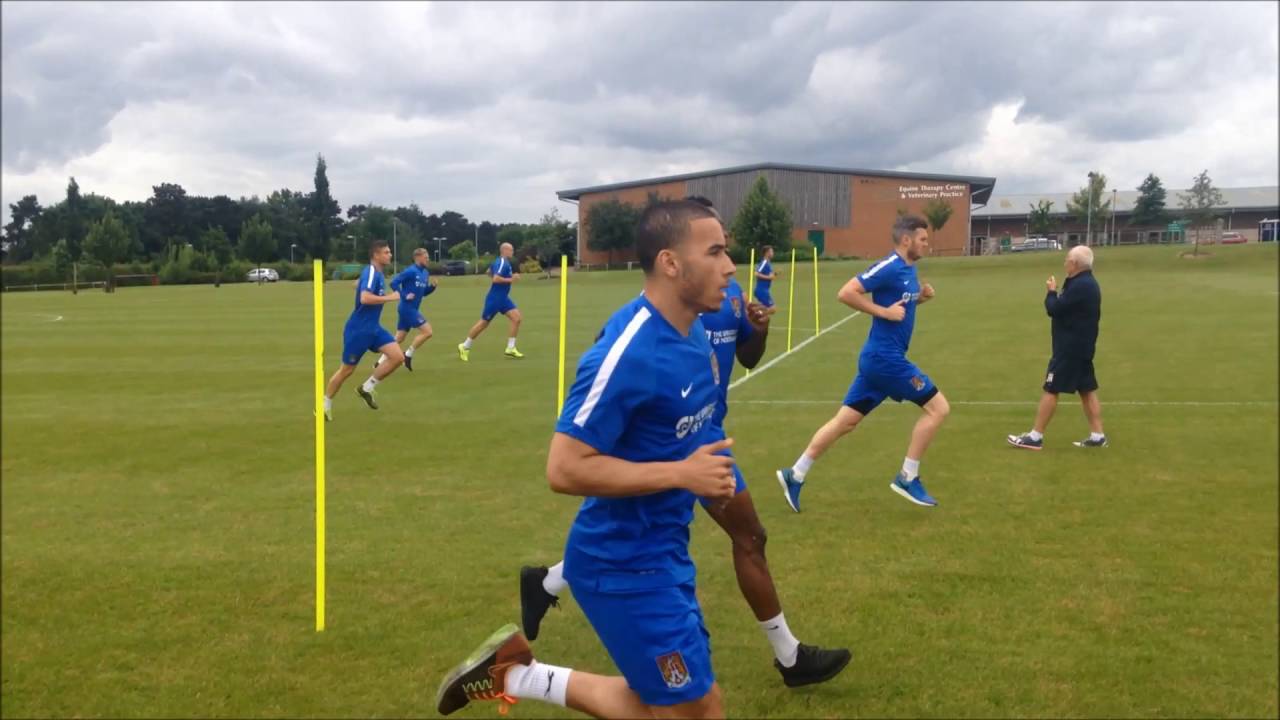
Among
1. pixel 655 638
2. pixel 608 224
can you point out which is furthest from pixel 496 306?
pixel 608 224

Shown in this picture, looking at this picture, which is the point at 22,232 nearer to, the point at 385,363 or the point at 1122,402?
the point at 385,363

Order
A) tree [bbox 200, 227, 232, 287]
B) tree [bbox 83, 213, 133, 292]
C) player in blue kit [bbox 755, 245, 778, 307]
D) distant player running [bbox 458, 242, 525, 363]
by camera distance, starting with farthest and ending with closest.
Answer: distant player running [bbox 458, 242, 525, 363] → player in blue kit [bbox 755, 245, 778, 307] → tree [bbox 200, 227, 232, 287] → tree [bbox 83, 213, 133, 292]

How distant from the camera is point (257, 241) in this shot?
5.16 metres

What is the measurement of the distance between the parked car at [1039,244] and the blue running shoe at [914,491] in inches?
1256

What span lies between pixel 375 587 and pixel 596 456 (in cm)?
334

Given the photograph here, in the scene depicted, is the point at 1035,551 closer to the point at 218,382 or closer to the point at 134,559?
the point at 134,559

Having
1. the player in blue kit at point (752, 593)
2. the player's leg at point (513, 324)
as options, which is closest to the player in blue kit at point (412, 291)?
the player's leg at point (513, 324)

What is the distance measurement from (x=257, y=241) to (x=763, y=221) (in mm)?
31249

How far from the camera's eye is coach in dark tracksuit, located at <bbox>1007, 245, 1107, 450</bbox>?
30.1ft

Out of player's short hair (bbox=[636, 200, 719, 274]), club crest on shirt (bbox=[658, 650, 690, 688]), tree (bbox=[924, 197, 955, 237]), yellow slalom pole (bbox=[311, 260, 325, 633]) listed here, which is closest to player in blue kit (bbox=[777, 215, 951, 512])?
yellow slalom pole (bbox=[311, 260, 325, 633])

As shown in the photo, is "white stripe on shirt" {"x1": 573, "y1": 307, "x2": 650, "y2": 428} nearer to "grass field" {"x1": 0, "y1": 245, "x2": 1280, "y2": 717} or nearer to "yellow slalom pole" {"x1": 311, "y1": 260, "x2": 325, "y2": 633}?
"grass field" {"x1": 0, "y1": 245, "x2": 1280, "y2": 717}

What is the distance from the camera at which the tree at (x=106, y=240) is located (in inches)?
166

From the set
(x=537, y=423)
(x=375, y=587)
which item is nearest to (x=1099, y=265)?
(x=537, y=423)

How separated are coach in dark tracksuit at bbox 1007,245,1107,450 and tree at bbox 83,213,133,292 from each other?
8.06m
